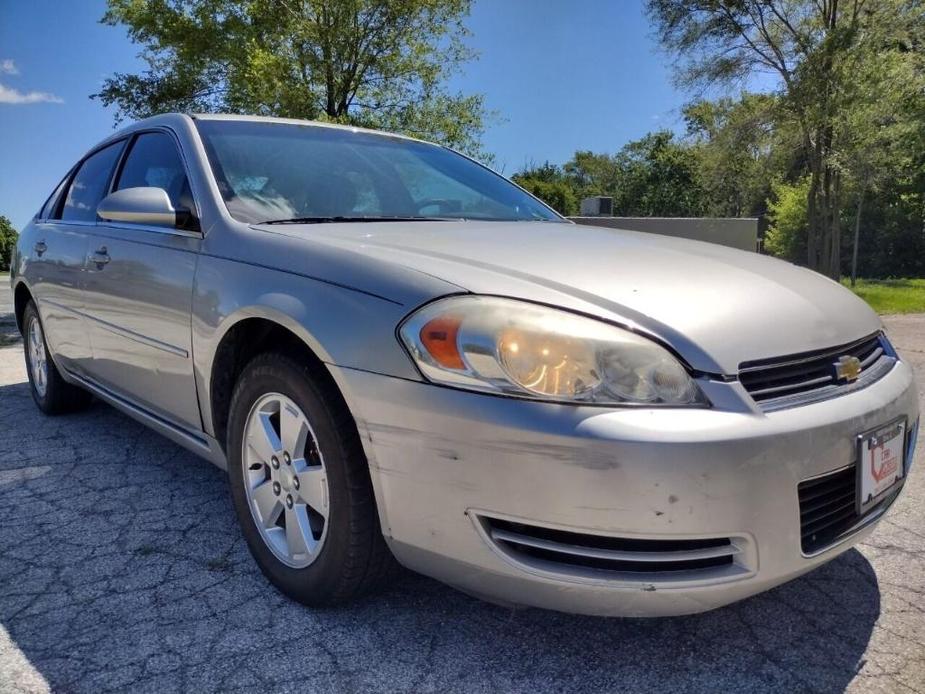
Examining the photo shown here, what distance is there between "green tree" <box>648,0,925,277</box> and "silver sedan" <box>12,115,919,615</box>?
13108mm

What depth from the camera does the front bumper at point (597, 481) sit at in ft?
5.03

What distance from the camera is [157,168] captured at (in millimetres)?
3078

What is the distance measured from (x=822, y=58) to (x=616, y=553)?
14830 mm

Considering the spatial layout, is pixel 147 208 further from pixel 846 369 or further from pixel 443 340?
pixel 846 369

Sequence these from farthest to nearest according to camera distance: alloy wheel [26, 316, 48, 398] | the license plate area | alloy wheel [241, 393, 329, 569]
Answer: alloy wheel [26, 316, 48, 398], alloy wheel [241, 393, 329, 569], the license plate area

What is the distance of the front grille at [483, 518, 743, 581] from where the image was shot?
160 cm

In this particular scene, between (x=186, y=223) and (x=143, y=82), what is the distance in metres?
10.9

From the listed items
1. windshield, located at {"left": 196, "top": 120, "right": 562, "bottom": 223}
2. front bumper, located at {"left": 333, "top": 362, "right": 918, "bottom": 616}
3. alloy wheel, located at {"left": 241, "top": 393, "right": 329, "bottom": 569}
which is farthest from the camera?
windshield, located at {"left": 196, "top": 120, "right": 562, "bottom": 223}

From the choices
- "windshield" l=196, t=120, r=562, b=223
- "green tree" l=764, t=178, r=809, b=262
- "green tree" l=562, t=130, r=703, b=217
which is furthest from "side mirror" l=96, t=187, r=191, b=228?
"green tree" l=562, t=130, r=703, b=217

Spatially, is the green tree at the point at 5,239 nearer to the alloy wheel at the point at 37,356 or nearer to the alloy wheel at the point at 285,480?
the alloy wheel at the point at 37,356

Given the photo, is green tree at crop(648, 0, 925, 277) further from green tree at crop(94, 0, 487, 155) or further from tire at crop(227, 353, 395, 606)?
tire at crop(227, 353, 395, 606)

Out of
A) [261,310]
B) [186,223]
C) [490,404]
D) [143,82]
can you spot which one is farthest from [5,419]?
[143,82]

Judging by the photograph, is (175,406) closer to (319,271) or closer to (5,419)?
(319,271)

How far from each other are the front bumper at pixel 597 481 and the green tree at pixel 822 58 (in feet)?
45.9
